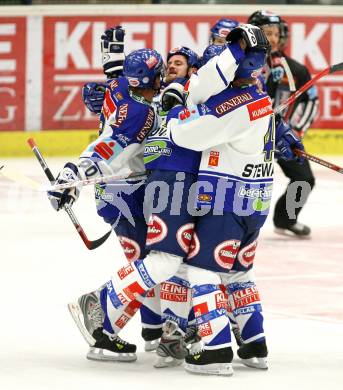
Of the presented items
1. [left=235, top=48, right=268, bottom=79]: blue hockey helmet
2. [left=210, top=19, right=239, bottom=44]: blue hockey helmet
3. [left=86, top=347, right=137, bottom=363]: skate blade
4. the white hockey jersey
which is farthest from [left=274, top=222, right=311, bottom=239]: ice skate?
Result: [left=235, top=48, right=268, bottom=79]: blue hockey helmet

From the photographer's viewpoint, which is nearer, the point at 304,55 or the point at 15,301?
the point at 15,301

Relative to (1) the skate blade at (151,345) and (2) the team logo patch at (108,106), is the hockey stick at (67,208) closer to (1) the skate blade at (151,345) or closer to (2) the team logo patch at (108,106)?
(2) the team logo patch at (108,106)

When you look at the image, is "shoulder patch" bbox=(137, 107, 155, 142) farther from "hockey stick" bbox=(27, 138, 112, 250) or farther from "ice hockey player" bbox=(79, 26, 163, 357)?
"hockey stick" bbox=(27, 138, 112, 250)

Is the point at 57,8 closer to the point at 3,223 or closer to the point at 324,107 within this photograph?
the point at 324,107

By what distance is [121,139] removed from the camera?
565cm

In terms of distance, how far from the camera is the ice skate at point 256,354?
562cm

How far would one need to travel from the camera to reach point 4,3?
1335 centimetres

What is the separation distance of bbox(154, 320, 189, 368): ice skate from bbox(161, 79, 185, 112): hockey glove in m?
0.89

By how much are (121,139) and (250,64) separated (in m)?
0.63

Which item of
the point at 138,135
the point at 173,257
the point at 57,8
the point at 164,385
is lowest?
the point at 164,385

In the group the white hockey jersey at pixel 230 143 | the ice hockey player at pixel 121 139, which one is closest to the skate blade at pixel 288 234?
the ice hockey player at pixel 121 139

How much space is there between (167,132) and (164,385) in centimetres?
101

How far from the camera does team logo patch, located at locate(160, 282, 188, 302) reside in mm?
5691

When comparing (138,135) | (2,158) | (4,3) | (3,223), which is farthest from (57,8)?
(138,135)
